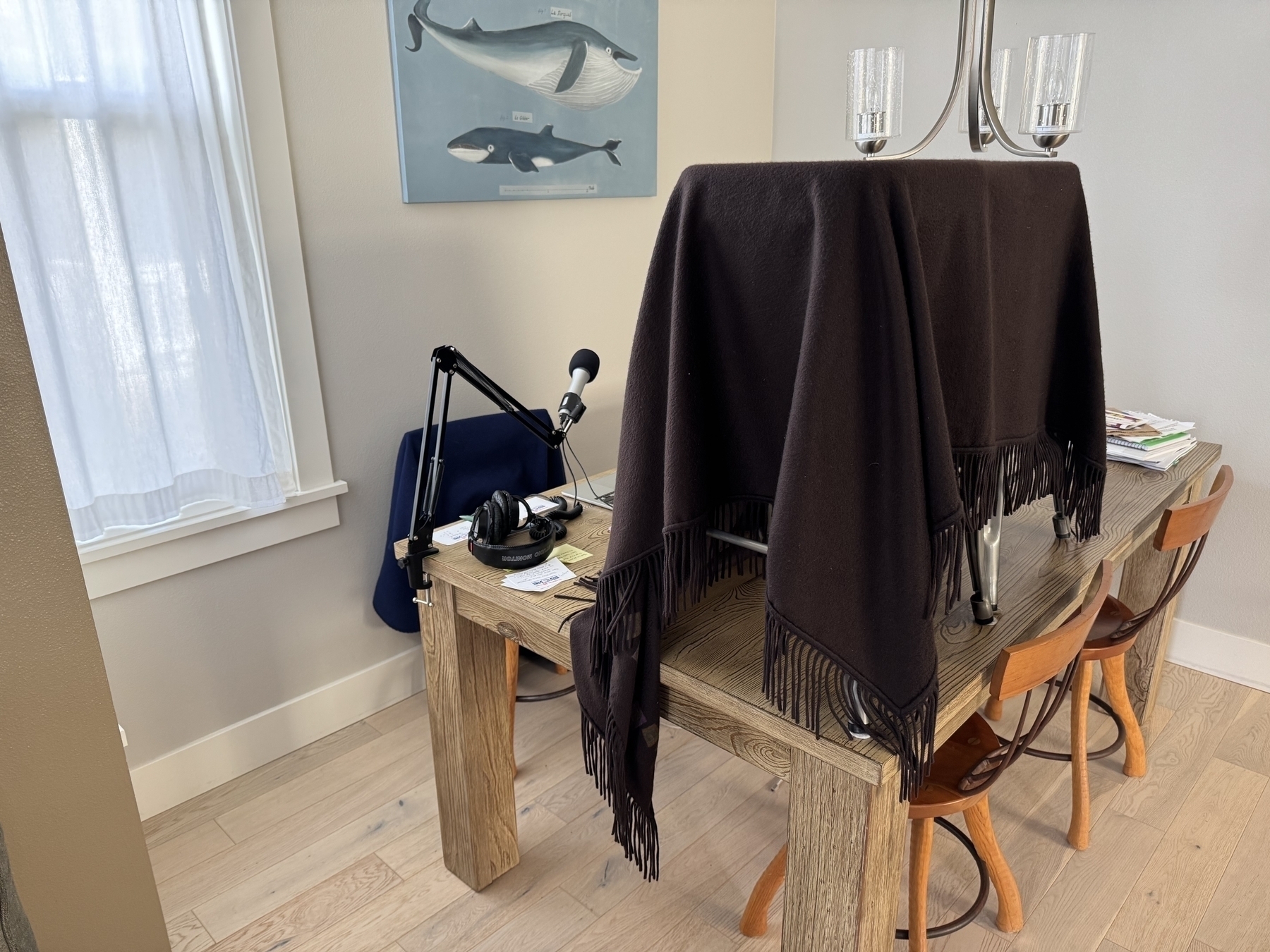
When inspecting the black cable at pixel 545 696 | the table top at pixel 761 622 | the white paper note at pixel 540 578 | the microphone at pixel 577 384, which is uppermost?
the microphone at pixel 577 384

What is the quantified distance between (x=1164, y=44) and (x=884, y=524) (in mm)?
2053

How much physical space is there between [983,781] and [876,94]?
1.10 metres

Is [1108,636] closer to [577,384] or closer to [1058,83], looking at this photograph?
[1058,83]

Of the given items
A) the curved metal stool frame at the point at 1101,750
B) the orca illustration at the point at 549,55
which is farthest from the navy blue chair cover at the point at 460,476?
the curved metal stool frame at the point at 1101,750

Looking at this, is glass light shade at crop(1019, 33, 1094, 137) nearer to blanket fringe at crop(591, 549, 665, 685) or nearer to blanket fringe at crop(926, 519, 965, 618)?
blanket fringe at crop(926, 519, 965, 618)

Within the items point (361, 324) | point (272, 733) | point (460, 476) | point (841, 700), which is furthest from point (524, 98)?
point (841, 700)

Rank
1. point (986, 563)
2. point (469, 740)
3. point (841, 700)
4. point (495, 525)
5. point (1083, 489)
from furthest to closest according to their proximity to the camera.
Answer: point (469, 740), point (495, 525), point (1083, 489), point (986, 563), point (841, 700)

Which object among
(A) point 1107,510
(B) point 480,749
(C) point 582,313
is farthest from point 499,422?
(A) point 1107,510

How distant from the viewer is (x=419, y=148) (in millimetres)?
2213

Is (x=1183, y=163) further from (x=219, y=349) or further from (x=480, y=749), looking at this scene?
(x=219, y=349)

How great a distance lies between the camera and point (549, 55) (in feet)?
7.95

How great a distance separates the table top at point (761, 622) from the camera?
1.20 meters

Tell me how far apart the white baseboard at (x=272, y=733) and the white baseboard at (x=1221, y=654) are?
2.25m

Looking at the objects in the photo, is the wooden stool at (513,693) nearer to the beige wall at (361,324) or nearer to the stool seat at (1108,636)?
the beige wall at (361,324)
